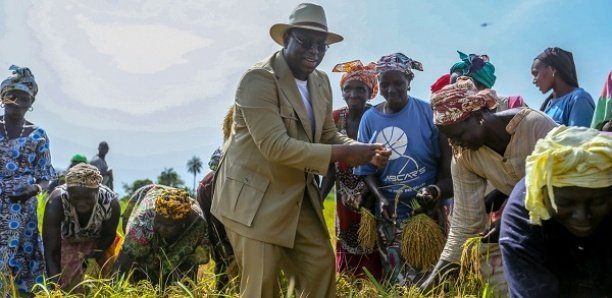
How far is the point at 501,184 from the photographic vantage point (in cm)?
354

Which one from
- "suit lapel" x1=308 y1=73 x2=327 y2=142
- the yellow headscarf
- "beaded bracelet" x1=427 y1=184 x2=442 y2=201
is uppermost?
"suit lapel" x1=308 y1=73 x2=327 y2=142

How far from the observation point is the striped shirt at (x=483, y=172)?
334 centimetres

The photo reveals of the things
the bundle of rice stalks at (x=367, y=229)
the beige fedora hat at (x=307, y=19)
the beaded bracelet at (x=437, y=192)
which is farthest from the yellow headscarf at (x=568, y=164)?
the bundle of rice stalks at (x=367, y=229)

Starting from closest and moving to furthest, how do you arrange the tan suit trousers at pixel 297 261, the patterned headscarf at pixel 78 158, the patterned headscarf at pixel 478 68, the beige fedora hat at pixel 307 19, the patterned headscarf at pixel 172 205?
the tan suit trousers at pixel 297 261 < the beige fedora hat at pixel 307 19 < the patterned headscarf at pixel 172 205 < the patterned headscarf at pixel 478 68 < the patterned headscarf at pixel 78 158

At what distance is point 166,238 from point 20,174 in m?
1.25

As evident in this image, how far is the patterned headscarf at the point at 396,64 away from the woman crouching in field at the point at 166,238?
1.49 metres

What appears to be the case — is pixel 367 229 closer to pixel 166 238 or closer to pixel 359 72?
pixel 359 72

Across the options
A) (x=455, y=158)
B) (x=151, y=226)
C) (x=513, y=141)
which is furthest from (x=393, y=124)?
(x=151, y=226)

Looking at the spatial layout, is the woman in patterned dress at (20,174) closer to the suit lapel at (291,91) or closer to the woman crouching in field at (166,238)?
the woman crouching in field at (166,238)

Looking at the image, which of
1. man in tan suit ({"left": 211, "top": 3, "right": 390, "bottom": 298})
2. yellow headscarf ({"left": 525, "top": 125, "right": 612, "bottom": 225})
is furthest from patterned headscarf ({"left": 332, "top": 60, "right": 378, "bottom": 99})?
yellow headscarf ({"left": 525, "top": 125, "right": 612, "bottom": 225})

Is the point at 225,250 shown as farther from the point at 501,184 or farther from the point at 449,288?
the point at 501,184

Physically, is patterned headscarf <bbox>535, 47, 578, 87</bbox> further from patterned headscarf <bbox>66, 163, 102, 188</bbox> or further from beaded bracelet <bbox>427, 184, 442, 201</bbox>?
patterned headscarf <bbox>66, 163, 102, 188</bbox>

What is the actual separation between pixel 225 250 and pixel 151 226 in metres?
0.49

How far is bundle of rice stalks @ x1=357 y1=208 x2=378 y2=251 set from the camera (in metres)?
4.47
